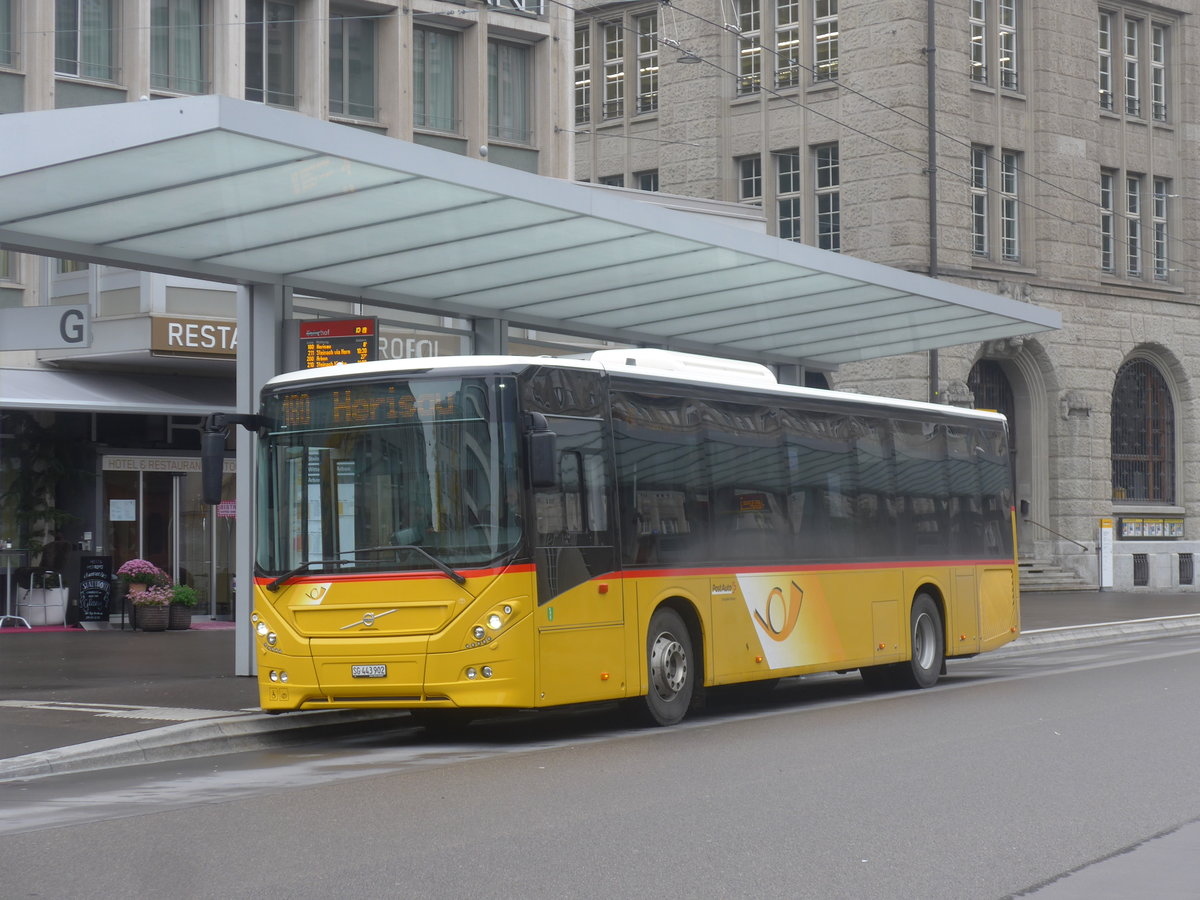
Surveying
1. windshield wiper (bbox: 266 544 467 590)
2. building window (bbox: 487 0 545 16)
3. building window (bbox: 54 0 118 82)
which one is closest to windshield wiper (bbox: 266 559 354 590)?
windshield wiper (bbox: 266 544 467 590)

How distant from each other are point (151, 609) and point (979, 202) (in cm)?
2151

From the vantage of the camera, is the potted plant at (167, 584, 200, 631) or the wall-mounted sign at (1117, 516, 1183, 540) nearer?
the potted plant at (167, 584, 200, 631)

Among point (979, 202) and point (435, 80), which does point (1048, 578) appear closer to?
point (979, 202)

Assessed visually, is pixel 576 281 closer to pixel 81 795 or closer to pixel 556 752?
pixel 556 752

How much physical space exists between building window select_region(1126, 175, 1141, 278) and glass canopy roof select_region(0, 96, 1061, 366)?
74.8ft

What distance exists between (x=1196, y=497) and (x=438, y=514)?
35.7 meters

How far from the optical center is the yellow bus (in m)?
12.2

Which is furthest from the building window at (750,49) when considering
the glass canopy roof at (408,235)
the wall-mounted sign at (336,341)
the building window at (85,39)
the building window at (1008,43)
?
the wall-mounted sign at (336,341)

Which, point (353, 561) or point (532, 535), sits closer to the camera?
point (532, 535)

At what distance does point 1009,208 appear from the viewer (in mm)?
39938

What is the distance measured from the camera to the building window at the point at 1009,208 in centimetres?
3978

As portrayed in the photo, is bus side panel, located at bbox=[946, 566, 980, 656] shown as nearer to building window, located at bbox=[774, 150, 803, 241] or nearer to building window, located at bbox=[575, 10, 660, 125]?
building window, located at bbox=[774, 150, 803, 241]

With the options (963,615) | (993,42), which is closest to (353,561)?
(963,615)

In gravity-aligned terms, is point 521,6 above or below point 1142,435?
above
